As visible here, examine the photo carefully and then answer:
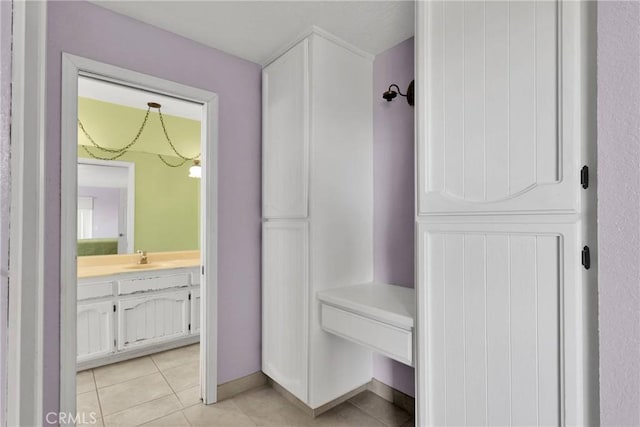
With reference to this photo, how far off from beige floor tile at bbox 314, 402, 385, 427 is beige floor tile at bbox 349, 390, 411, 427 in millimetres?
49

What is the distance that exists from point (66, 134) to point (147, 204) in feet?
6.34

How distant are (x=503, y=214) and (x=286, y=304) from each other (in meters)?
1.49

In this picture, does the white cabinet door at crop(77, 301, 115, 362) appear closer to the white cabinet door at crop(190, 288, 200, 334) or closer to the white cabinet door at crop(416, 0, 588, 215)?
the white cabinet door at crop(190, 288, 200, 334)

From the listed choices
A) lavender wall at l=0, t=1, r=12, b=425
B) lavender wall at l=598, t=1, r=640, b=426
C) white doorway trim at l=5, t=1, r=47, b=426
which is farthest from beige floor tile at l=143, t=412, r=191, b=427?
lavender wall at l=598, t=1, r=640, b=426

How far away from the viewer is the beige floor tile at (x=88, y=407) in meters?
2.03

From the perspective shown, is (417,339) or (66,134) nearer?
(417,339)

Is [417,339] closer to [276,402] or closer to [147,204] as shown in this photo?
[276,402]

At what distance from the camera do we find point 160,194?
3.65 m

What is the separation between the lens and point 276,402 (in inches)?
87.0

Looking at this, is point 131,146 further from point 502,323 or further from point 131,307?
point 502,323

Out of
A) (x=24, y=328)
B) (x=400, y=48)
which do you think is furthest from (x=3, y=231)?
(x=400, y=48)

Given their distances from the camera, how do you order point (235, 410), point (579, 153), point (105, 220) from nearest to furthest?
point (579, 153)
point (235, 410)
point (105, 220)

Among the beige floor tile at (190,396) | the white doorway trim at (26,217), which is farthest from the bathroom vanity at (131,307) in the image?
the white doorway trim at (26,217)

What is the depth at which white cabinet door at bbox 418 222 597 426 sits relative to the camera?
1.05 m
